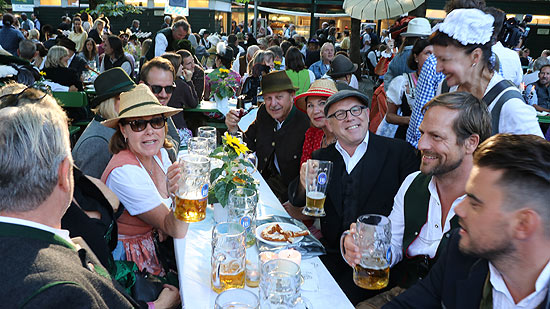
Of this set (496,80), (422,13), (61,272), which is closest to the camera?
(61,272)

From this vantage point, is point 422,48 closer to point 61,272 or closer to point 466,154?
point 466,154

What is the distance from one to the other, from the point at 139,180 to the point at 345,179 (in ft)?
3.78

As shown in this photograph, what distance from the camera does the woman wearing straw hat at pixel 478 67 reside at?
226 cm

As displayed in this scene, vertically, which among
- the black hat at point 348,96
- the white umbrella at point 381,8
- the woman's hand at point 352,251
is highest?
the white umbrella at point 381,8

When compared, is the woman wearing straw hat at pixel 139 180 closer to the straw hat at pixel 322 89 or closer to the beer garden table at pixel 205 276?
the beer garden table at pixel 205 276

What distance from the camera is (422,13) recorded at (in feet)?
23.4

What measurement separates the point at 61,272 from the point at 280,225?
47.1 inches

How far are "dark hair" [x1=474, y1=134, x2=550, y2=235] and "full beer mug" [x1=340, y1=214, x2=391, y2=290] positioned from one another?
0.50 meters

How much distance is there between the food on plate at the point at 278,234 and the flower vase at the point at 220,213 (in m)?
0.25

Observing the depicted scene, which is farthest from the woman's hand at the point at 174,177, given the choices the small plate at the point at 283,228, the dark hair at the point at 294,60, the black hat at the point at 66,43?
the black hat at the point at 66,43

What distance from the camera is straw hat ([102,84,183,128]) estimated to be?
2.33 m

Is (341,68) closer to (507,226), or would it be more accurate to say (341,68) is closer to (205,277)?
(205,277)

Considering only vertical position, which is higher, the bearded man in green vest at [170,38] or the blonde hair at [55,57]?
the bearded man in green vest at [170,38]

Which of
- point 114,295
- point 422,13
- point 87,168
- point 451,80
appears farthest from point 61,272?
point 422,13
